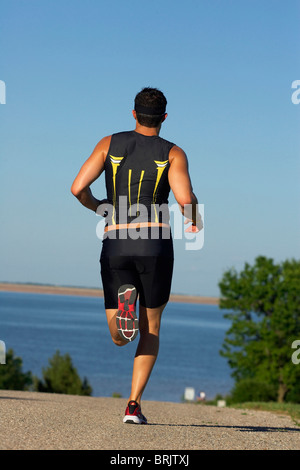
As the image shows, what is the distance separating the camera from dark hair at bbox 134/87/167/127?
583 centimetres

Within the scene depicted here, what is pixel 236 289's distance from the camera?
46.4m

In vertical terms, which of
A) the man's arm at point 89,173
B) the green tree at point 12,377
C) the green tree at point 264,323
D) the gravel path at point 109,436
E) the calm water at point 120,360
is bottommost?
the gravel path at point 109,436

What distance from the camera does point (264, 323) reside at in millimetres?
45219

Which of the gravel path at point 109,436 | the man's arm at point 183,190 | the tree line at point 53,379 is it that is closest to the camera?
the gravel path at point 109,436

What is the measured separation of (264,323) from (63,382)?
1510 centimetres

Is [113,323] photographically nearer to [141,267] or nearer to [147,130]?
[141,267]

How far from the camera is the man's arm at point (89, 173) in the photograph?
5676 mm

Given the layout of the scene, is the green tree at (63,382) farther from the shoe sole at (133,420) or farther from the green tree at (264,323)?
the shoe sole at (133,420)

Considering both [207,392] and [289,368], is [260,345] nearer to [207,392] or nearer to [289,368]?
[289,368]

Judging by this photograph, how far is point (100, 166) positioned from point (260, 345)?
39.8 m

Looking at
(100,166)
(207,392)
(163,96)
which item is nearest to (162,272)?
(100,166)

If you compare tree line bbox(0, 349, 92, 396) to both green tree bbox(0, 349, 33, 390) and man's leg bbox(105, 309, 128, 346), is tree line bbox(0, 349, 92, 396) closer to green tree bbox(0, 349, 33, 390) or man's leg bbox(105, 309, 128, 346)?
green tree bbox(0, 349, 33, 390)

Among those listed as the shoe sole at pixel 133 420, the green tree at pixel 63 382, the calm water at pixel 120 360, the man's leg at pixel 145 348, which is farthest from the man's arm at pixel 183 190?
the calm water at pixel 120 360
